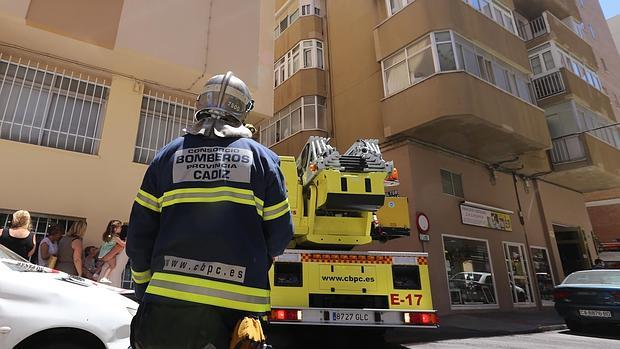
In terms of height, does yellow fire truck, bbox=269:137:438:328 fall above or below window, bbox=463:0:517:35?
below

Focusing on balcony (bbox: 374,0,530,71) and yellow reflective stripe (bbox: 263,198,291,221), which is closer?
yellow reflective stripe (bbox: 263,198,291,221)

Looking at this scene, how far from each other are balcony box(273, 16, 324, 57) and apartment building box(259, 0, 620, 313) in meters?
0.05

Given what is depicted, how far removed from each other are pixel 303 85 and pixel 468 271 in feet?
30.7

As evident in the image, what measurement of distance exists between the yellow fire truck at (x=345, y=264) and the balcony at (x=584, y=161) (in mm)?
12465

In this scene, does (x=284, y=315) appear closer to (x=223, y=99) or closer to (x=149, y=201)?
(x=149, y=201)

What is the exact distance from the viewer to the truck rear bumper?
5.44 metres

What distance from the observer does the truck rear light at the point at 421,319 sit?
559 cm

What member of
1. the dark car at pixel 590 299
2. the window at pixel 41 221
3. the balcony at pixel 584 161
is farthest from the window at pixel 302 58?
the dark car at pixel 590 299

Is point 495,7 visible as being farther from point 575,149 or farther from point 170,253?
point 170,253

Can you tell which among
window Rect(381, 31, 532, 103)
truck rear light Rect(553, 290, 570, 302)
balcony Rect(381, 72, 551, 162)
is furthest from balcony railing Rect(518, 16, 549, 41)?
truck rear light Rect(553, 290, 570, 302)

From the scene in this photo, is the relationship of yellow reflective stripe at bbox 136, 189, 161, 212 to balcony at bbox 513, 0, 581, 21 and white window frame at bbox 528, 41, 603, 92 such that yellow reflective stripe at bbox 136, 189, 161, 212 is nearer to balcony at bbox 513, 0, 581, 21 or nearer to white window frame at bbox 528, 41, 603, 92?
white window frame at bbox 528, 41, 603, 92

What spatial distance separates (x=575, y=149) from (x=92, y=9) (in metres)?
16.2

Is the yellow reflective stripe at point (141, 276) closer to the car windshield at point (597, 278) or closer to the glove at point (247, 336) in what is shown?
the glove at point (247, 336)

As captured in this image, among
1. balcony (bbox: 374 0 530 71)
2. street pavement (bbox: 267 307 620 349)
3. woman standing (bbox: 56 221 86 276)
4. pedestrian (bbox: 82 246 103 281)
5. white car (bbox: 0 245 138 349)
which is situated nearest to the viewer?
white car (bbox: 0 245 138 349)
